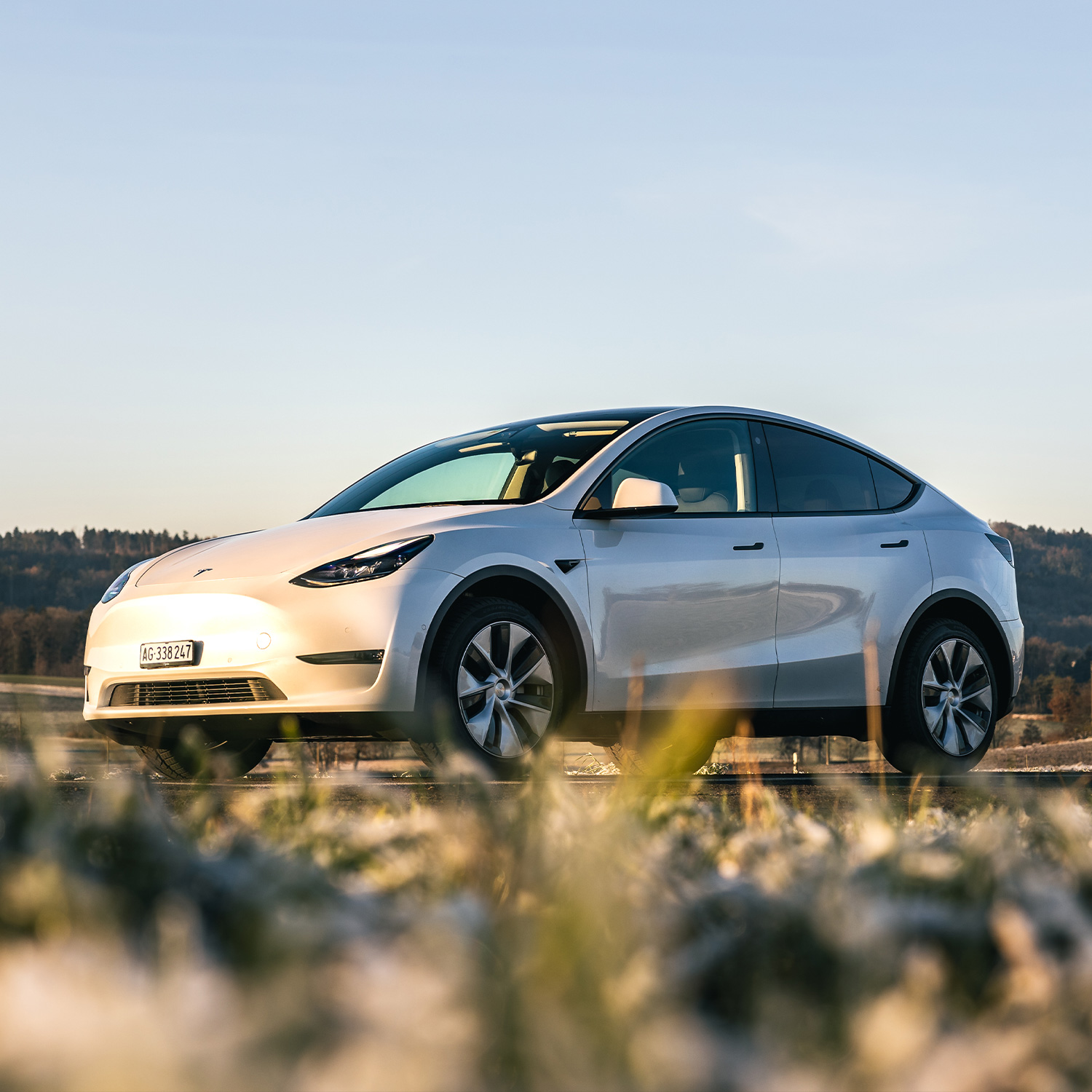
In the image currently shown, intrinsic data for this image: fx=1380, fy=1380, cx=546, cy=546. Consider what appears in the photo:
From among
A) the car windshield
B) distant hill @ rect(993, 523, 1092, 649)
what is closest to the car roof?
the car windshield

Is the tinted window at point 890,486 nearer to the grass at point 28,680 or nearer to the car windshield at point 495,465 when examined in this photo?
the car windshield at point 495,465

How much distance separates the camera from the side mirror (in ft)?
22.3

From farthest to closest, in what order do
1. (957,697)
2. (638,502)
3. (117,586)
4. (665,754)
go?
1. (957,697)
2. (117,586)
3. (638,502)
4. (665,754)

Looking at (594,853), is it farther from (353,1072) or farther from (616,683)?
(616,683)

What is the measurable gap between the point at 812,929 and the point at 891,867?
0.40 meters

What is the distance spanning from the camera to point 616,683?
6.84 meters

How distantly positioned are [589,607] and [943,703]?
258 cm

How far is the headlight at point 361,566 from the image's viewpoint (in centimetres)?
614

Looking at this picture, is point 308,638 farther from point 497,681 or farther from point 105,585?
point 105,585

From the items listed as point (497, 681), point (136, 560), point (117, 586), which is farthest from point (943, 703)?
point (136, 560)

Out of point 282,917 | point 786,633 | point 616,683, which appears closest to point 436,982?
point 282,917

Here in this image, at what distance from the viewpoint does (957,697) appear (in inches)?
321

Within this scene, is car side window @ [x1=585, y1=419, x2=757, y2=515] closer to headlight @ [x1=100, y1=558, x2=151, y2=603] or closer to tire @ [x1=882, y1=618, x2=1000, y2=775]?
tire @ [x1=882, y1=618, x2=1000, y2=775]

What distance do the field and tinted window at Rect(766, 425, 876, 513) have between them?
5.56 meters
